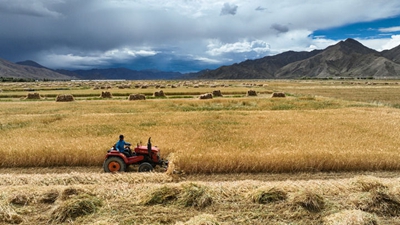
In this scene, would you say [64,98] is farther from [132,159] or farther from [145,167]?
[145,167]

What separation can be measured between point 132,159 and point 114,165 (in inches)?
29.2

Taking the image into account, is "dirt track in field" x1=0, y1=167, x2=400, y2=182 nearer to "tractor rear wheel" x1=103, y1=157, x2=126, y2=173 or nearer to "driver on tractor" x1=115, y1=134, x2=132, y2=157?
"tractor rear wheel" x1=103, y1=157, x2=126, y2=173

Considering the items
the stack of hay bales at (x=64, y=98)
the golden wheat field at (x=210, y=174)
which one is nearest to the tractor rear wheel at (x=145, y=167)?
the golden wheat field at (x=210, y=174)

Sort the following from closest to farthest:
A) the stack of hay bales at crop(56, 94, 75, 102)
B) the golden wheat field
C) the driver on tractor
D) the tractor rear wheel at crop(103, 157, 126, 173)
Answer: the golden wheat field, the tractor rear wheel at crop(103, 157, 126, 173), the driver on tractor, the stack of hay bales at crop(56, 94, 75, 102)

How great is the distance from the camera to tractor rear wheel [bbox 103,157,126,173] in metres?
11.3

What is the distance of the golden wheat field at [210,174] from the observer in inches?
305

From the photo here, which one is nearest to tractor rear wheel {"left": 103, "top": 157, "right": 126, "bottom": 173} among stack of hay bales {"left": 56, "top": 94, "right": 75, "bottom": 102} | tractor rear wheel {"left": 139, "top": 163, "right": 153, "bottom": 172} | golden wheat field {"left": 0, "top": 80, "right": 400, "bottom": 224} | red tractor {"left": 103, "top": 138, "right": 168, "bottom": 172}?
red tractor {"left": 103, "top": 138, "right": 168, "bottom": 172}

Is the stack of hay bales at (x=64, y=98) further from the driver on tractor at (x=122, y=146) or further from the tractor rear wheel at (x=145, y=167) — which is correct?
the tractor rear wheel at (x=145, y=167)

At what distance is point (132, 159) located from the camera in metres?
11.6

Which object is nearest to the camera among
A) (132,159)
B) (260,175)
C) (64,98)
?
(132,159)

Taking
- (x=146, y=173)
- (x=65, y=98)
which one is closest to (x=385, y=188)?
(x=146, y=173)

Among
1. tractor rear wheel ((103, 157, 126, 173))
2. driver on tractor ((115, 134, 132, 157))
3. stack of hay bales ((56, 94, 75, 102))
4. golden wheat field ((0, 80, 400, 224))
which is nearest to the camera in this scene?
golden wheat field ((0, 80, 400, 224))

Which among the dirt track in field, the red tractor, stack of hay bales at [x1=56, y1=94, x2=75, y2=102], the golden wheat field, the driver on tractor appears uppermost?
stack of hay bales at [x1=56, y1=94, x2=75, y2=102]

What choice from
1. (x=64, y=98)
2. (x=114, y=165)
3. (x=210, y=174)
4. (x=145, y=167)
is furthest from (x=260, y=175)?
(x=64, y=98)
